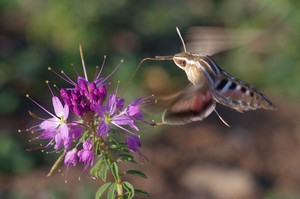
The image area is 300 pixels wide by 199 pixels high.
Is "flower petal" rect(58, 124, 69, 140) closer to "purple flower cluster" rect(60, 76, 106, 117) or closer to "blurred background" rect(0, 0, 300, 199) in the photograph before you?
"purple flower cluster" rect(60, 76, 106, 117)

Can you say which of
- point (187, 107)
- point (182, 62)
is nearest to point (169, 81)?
point (182, 62)

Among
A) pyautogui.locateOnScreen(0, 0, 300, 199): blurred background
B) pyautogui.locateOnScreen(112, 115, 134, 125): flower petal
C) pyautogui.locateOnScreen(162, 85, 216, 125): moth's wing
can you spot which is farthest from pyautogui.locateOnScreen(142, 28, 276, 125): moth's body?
pyautogui.locateOnScreen(0, 0, 300, 199): blurred background

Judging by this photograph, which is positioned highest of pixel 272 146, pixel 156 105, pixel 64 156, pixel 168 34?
pixel 156 105

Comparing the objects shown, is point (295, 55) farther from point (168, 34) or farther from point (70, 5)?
point (70, 5)

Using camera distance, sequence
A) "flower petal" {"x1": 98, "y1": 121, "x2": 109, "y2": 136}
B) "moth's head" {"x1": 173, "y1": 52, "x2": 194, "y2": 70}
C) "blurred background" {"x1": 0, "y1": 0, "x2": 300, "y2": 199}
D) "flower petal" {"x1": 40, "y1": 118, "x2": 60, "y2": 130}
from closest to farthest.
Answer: "flower petal" {"x1": 98, "y1": 121, "x2": 109, "y2": 136} → "flower petal" {"x1": 40, "y1": 118, "x2": 60, "y2": 130} → "moth's head" {"x1": 173, "y1": 52, "x2": 194, "y2": 70} → "blurred background" {"x1": 0, "y1": 0, "x2": 300, "y2": 199}

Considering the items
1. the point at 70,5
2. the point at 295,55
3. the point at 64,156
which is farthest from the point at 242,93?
the point at 70,5

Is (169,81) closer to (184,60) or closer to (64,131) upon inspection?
(184,60)
